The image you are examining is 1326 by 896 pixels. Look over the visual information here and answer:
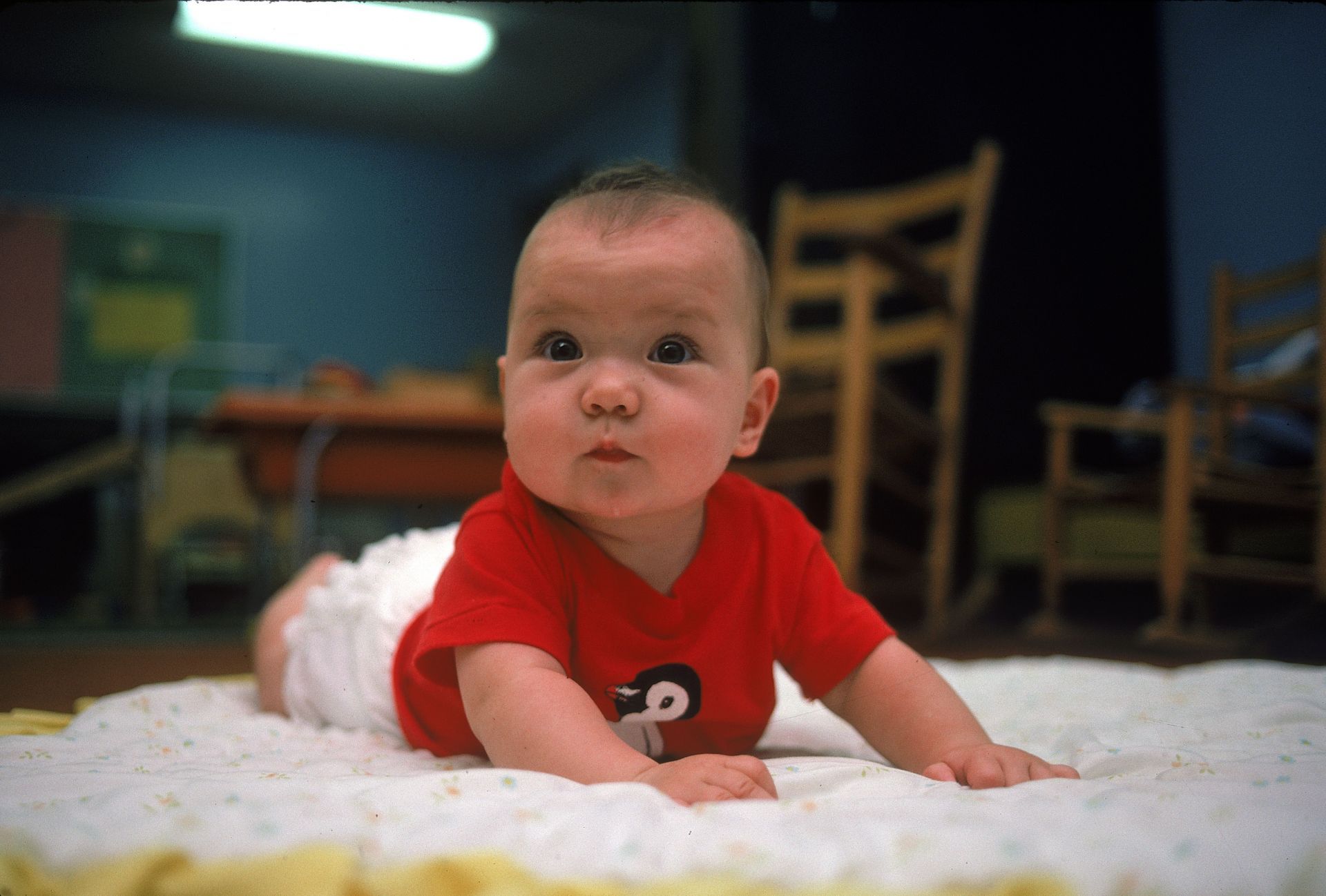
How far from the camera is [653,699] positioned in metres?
0.57

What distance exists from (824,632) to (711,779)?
218mm

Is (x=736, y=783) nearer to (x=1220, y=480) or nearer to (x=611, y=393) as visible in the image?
(x=611, y=393)

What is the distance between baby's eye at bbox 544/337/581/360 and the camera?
508 mm

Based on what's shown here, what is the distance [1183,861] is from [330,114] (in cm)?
523

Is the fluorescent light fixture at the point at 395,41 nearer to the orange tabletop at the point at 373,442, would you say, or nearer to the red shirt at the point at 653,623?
the orange tabletop at the point at 373,442

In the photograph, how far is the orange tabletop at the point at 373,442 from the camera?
208 centimetres

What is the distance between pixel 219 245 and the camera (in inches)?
190

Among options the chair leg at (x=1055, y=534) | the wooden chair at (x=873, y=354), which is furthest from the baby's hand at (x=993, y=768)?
the chair leg at (x=1055, y=534)

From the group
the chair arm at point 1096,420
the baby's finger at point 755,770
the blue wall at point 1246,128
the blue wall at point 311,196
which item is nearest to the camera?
the baby's finger at point 755,770

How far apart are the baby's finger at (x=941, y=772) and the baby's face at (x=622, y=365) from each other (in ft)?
0.60

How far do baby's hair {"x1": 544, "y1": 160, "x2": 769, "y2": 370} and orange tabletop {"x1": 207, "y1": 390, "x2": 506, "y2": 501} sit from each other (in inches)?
64.8

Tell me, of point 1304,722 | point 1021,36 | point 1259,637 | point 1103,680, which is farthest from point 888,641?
point 1021,36

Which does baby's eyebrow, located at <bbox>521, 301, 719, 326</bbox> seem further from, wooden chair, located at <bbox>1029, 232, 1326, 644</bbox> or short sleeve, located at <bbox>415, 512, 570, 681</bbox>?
wooden chair, located at <bbox>1029, 232, 1326, 644</bbox>

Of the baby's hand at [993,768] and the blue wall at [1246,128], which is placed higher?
the blue wall at [1246,128]
